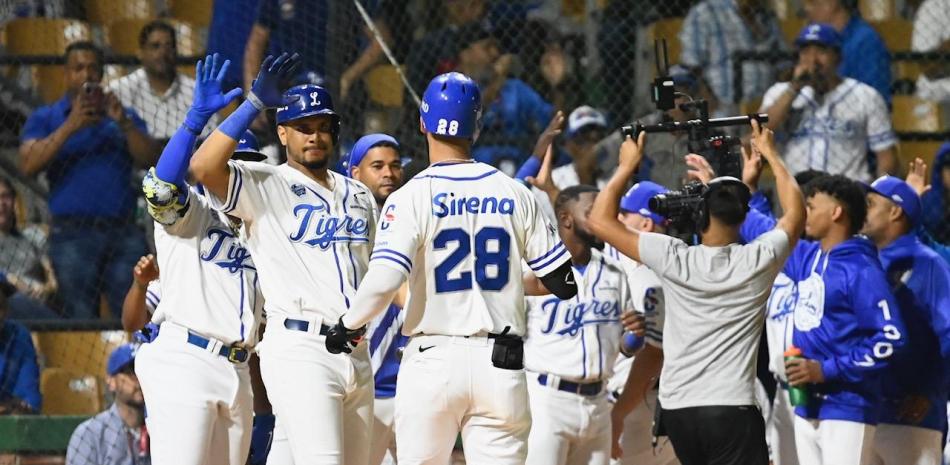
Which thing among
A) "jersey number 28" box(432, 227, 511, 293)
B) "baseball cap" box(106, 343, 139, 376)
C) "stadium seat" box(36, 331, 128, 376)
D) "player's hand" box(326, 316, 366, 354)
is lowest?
"stadium seat" box(36, 331, 128, 376)

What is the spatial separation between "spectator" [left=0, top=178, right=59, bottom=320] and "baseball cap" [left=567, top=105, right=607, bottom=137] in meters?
3.00

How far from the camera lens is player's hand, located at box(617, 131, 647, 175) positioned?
18.6 feet

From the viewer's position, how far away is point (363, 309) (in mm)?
4598

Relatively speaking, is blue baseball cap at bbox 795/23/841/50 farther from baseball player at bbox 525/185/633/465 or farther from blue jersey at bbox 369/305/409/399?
blue jersey at bbox 369/305/409/399

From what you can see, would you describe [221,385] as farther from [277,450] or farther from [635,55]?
[635,55]

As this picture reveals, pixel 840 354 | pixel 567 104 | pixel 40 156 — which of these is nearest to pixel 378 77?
pixel 567 104

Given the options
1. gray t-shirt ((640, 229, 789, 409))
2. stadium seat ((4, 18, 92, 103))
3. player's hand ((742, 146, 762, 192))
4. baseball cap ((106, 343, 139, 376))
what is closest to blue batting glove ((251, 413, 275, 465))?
baseball cap ((106, 343, 139, 376))

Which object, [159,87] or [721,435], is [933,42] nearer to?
[159,87]

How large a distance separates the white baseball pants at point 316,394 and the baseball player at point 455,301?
0.14 meters

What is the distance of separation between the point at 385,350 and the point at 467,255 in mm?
1560

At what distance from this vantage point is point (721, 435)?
541 cm

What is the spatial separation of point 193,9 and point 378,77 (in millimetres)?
1267

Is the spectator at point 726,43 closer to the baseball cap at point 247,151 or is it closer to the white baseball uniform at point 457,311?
the baseball cap at point 247,151

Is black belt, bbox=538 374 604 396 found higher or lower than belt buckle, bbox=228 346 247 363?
lower
